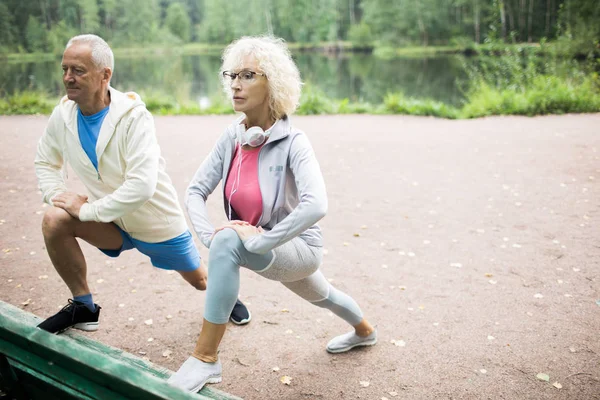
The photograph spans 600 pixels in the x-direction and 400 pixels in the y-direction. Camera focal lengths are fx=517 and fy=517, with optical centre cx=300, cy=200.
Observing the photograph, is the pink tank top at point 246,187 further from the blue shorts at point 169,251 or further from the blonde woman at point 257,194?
→ the blue shorts at point 169,251

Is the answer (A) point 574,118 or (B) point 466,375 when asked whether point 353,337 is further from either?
(A) point 574,118

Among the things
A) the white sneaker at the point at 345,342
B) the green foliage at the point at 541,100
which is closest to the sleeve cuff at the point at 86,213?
the white sneaker at the point at 345,342

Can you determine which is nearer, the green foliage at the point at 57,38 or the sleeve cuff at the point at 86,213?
the sleeve cuff at the point at 86,213

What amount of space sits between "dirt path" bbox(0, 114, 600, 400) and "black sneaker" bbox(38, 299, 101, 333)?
0.40m

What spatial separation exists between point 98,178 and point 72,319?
821 millimetres

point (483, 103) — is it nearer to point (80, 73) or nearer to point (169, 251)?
point (169, 251)

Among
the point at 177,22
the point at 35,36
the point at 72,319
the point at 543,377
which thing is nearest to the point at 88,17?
the point at 35,36

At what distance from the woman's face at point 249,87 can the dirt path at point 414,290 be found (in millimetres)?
1595

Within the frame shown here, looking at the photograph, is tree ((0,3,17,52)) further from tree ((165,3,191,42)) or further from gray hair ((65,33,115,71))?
tree ((165,3,191,42))

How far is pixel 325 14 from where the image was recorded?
65312 mm

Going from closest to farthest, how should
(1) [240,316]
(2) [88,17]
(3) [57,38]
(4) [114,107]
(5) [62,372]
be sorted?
(5) [62,372]
(4) [114,107]
(1) [240,316]
(3) [57,38]
(2) [88,17]

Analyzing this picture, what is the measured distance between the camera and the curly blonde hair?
258 cm

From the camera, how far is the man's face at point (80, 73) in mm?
2715

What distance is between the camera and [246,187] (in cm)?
260
